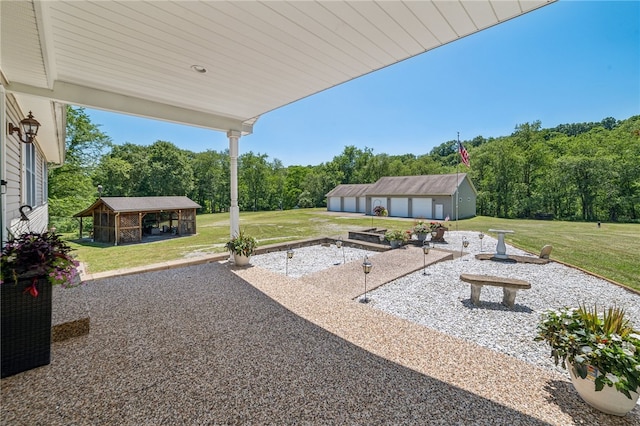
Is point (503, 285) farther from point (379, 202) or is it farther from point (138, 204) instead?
point (379, 202)

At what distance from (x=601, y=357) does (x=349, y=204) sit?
92.3 ft

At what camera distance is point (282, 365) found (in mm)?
2424

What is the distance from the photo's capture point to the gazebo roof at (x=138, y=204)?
14.8 m

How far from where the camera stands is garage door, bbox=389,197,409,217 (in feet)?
Result: 79.1

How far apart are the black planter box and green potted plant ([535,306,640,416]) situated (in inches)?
166

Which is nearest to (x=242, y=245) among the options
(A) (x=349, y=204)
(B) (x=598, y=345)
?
(B) (x=598, y=345)

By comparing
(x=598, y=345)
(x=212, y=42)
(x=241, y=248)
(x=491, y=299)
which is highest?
(x=212, y=42)

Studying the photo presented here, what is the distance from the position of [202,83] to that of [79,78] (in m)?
1.55

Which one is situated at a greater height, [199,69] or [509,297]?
[199,69]

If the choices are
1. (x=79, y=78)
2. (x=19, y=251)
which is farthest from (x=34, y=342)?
(x=79, y=78)

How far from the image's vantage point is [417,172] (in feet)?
124

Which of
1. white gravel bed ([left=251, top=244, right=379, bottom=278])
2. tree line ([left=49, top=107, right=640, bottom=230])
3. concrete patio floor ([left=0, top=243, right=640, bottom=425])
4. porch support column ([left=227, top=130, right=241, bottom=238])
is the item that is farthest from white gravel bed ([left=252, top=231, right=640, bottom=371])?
tree line ([left=49, top=107, right=640, bottom=230])

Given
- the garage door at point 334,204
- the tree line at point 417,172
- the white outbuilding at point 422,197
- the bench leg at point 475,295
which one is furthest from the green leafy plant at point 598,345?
the garage door at point 334,204

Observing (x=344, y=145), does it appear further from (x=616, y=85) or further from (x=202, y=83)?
(x=202, y=83)
